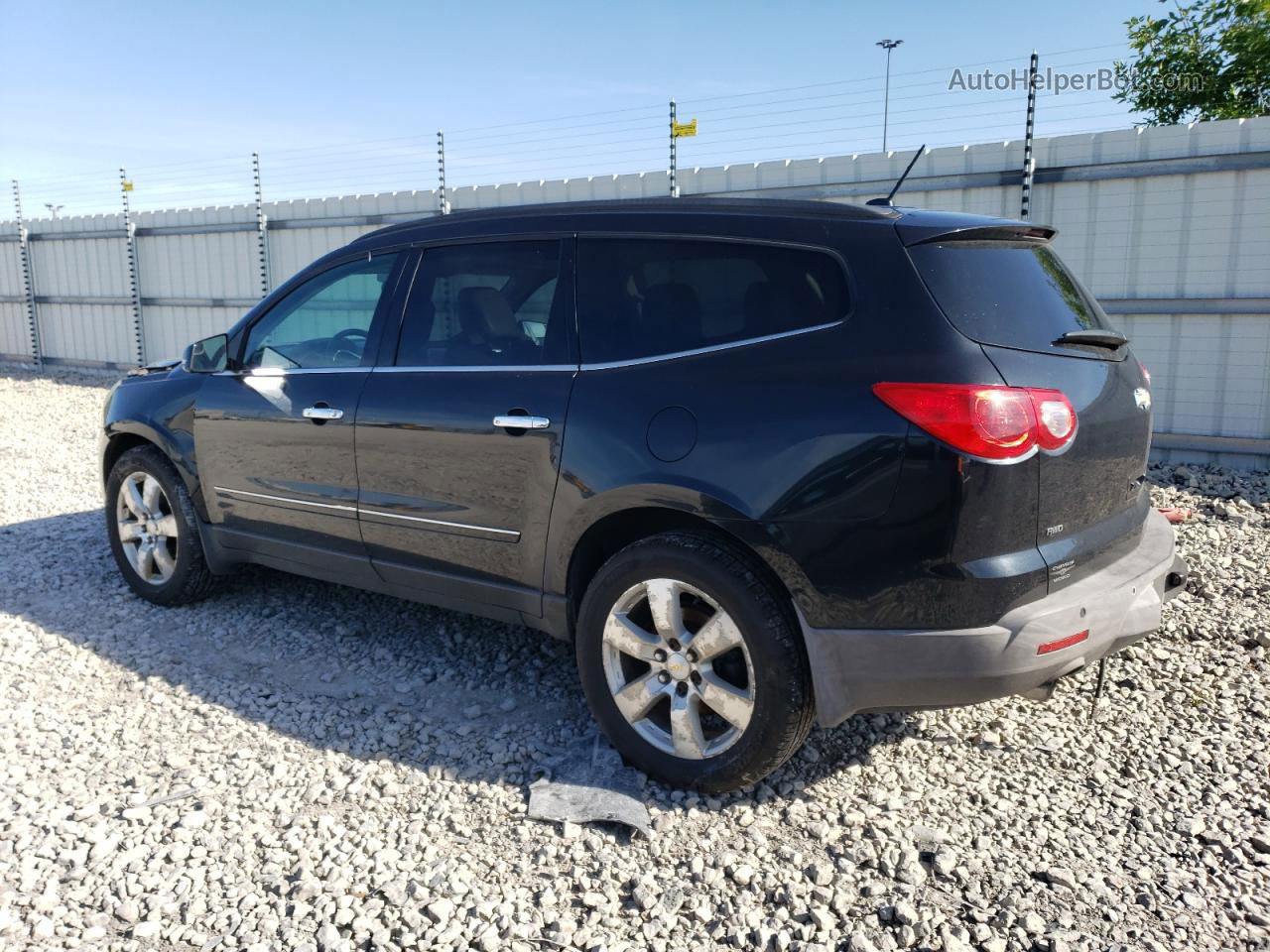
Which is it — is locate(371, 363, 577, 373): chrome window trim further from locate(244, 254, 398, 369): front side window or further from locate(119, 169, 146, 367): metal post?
locate(119, 169, 146, 367): metal post

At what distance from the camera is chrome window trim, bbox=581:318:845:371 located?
2.93m

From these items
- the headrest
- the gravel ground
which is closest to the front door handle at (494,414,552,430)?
the headrest

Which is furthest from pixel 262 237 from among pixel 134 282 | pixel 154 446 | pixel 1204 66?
pixel 1204 66

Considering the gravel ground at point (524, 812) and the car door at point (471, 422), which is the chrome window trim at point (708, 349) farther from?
the gravel ground at point (524, 812)

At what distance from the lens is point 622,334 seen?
3348 mm

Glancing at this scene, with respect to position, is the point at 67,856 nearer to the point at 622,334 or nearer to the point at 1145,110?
the point at 622,334

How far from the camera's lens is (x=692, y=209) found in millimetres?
3322

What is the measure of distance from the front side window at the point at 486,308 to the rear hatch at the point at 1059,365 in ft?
4.17

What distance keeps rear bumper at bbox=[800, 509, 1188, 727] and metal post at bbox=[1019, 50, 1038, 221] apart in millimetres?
5896

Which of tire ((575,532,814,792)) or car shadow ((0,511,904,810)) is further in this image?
car shadow ((0,511,904,810))

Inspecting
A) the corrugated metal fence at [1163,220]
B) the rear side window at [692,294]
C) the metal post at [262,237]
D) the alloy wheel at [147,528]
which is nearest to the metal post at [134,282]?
the metal post at [262,237]

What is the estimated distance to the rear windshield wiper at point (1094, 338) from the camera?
3.01 m

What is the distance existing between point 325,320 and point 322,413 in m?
0.51

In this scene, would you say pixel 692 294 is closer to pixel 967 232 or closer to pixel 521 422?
pixel 521 422
